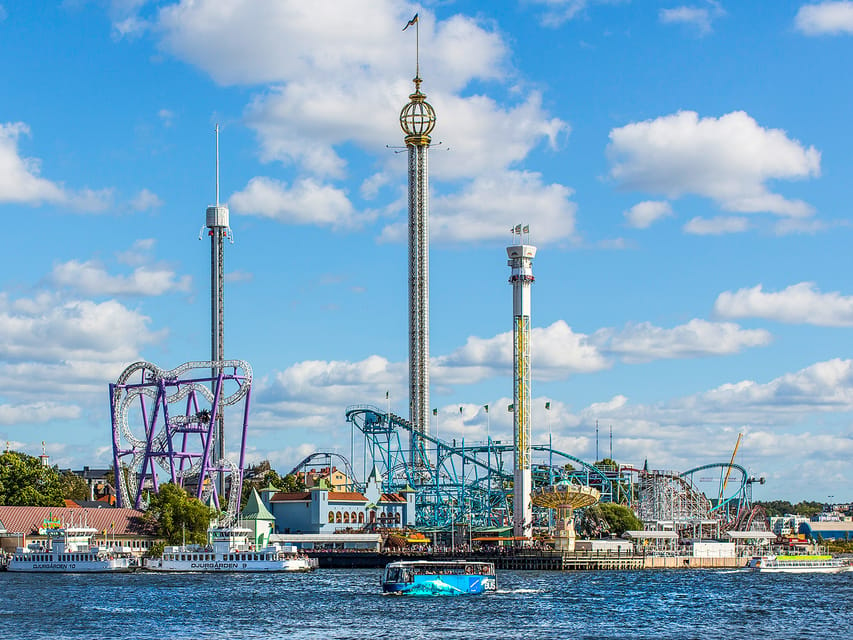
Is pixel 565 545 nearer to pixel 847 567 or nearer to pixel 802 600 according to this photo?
pixel 847 567

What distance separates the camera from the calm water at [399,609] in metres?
77.3

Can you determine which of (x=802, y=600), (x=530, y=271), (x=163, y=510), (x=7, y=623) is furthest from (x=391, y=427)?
(x=7, y=623)

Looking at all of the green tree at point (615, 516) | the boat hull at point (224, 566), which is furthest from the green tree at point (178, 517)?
the green tree at point (615, 516)

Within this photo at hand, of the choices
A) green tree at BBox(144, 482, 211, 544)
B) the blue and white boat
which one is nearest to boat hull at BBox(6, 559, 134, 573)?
green tree at BBox(144, 482, 211, 544)

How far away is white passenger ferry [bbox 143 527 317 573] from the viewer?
135250 millimetres

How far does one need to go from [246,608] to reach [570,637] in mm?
25666

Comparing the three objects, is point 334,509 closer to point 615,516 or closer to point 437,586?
point 615,516

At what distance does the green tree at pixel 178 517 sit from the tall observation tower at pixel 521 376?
39.6 m

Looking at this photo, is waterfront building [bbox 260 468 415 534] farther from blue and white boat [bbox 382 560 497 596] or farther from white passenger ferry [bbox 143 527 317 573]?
blue and white boat [bbox 382 560 497 596]

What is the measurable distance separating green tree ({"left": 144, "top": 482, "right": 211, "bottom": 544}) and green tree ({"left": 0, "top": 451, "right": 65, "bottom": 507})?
13.8 metres

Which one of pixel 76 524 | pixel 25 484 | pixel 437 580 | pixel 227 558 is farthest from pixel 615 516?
pixel 437 580

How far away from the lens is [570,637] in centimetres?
7462

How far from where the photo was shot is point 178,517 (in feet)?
497

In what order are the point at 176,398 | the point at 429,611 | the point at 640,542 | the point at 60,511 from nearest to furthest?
the point at 429,611 → the point at 60,511 → the point at 176,398 → the point at 640,542
